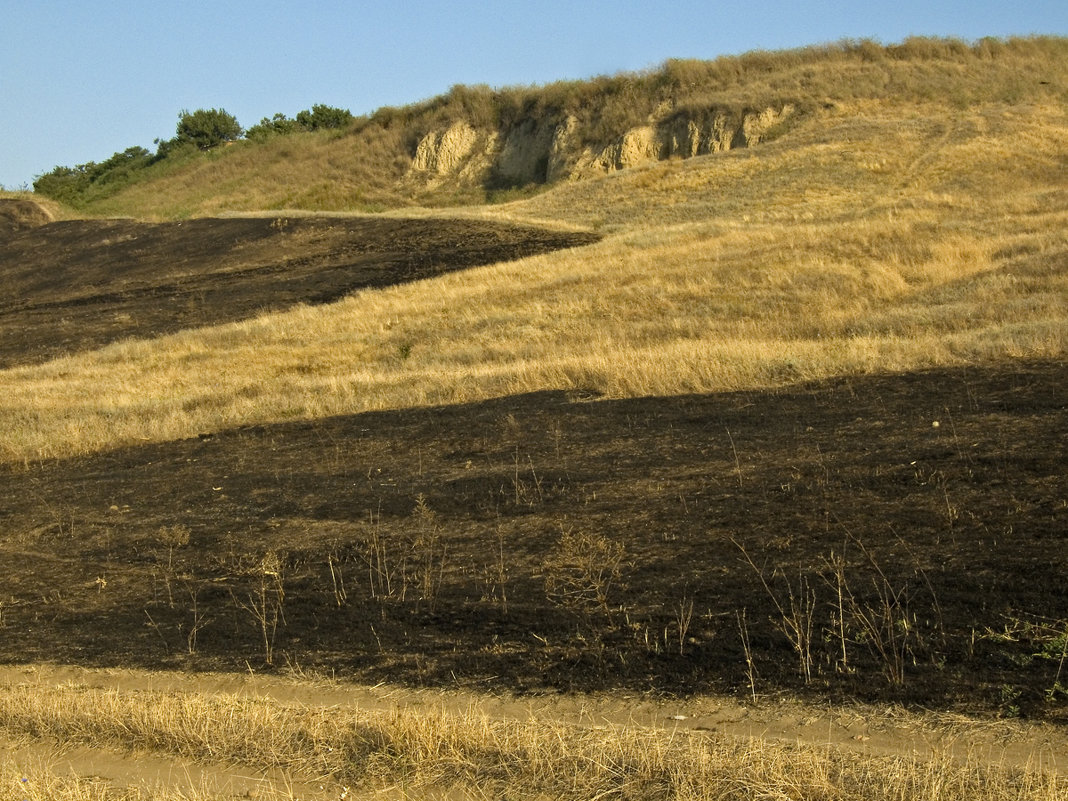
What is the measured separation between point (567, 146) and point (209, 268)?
25.7 m

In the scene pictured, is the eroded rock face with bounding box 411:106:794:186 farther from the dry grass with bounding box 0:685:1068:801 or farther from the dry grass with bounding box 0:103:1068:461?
the dry grass with bounding box 0:685:1068:801

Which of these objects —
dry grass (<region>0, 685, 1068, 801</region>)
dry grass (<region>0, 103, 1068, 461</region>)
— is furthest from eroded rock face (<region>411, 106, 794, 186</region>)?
dry grass (<region>0, 685, 1068, 801</region>)

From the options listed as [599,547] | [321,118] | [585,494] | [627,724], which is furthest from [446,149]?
[627,724]

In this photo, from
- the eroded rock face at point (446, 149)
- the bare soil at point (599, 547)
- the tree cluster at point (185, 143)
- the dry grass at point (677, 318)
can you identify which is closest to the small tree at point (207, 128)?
the tree cluster at point (185, 143)

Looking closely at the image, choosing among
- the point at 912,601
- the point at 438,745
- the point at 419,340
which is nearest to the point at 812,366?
the point at 912,601

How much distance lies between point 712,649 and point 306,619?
305 centimetres

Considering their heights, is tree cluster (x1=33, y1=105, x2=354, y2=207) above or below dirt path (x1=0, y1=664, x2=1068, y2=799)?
above

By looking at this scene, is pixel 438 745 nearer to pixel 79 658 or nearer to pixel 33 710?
pixel 33 710

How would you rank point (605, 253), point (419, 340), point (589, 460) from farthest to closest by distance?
point (605, 253), point (419, 340), point (589, 460)

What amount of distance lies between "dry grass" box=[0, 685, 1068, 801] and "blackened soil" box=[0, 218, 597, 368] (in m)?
24.1

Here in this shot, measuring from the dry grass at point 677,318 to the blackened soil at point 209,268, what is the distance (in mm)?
2920

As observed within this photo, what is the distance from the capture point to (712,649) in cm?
614

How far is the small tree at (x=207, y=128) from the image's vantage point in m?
81.4

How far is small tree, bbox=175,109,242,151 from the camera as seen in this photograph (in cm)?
8144
